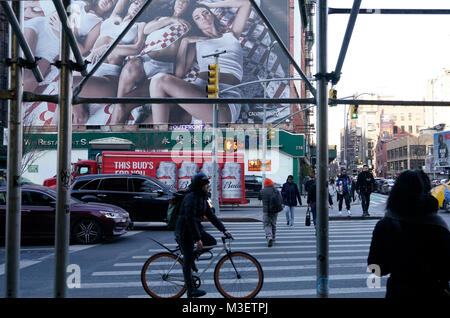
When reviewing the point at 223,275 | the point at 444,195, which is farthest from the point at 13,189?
the point at 444,195

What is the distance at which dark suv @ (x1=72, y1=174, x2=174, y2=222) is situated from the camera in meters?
15.2

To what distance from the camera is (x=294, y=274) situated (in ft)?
25.5

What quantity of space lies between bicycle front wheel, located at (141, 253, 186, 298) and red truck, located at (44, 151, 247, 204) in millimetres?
17438

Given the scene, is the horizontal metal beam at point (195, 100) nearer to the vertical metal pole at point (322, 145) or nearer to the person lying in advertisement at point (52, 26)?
the vertical metal pole at point (322, 145)

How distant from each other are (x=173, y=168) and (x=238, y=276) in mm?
18512

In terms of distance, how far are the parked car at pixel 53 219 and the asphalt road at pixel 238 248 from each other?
13.9 inches

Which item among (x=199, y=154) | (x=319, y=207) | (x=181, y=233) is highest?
(x=199, y=154)

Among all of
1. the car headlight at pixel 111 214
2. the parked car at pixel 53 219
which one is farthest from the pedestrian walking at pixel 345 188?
the parked car at pixel 53 219

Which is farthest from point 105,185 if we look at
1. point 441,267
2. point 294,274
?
point 441,267

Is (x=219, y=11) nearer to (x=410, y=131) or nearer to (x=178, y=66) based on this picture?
(x=178, y=66)

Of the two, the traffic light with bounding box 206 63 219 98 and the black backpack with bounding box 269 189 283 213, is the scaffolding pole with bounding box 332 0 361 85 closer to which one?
the black backpack with bounding box 269 189 283 213

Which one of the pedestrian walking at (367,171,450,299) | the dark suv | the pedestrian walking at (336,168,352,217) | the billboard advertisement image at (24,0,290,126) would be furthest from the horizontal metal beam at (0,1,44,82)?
the billboard advertisement image at (24,0,290,126)

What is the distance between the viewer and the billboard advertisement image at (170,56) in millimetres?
45312

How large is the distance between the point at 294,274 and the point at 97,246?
5.90m
